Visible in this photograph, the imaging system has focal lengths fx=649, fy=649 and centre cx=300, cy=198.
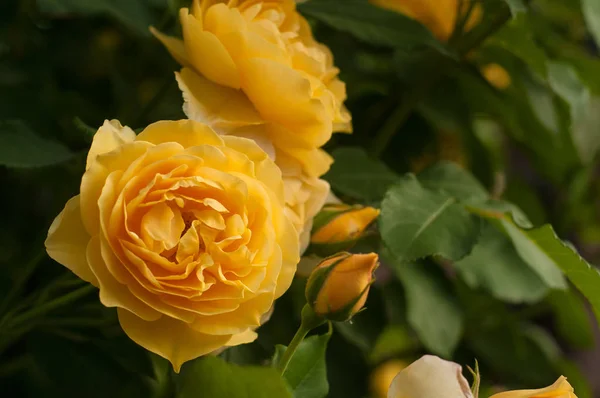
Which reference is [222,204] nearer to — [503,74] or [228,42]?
[228,42]

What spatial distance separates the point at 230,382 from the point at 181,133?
123mm

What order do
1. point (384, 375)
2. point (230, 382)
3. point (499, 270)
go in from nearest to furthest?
point (230, 382), point (499, 270), point (384, 375)

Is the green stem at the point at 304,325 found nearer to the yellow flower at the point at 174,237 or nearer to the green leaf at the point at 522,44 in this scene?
the yellow flower at the point at 174,237

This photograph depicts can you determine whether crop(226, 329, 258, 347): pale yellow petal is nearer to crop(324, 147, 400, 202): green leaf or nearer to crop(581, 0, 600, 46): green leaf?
crop(324, 147, 400, 202): green leaf

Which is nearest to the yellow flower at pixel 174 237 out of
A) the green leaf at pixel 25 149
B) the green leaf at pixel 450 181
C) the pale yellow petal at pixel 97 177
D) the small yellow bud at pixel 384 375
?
the pale yellow petal at pixel 97 177

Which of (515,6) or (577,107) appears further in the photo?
(577,107)

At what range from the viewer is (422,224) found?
42 centimetres

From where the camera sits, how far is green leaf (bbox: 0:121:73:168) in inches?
15.6

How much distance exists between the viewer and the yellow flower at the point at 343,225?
0.38 m

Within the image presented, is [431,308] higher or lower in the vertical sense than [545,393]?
lower

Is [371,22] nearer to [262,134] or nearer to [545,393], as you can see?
[262,134]

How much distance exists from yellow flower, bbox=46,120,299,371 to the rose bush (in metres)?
0.05

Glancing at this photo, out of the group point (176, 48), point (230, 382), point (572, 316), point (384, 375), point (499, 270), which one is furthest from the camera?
point (384, 375)

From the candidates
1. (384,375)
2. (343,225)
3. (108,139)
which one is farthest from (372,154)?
(384,375)
